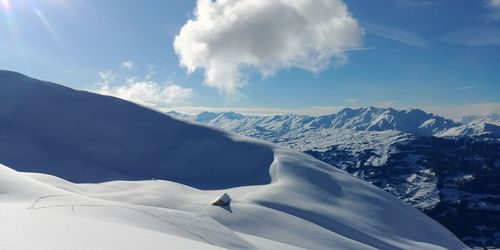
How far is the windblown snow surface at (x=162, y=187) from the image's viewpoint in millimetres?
25562

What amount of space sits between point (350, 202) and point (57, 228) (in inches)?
2438

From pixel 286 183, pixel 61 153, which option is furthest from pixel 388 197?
pixel 61 153

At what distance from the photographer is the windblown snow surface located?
25562mm

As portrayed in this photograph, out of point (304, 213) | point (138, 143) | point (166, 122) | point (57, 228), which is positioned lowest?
point (57, 228)

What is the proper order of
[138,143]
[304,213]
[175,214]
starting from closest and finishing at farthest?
[175,214]
[304,213]
[138,143]

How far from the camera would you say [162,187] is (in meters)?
61.7

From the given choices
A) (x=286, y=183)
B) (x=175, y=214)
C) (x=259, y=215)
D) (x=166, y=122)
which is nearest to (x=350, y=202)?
(x=286, y=183)

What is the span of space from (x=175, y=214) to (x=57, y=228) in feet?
58.9

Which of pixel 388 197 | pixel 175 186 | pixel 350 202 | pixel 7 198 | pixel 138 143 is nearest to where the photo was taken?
pixel 7 198

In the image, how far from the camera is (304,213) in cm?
5781

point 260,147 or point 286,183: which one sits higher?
point 260,147

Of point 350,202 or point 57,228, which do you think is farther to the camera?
point 350,202

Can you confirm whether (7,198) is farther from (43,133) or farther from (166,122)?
(166,122)

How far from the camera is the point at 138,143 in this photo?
312ft
